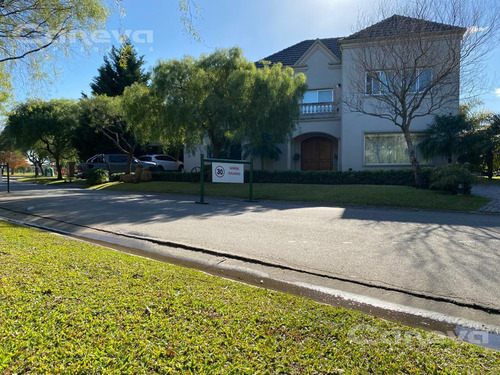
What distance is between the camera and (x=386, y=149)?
67.2 feet

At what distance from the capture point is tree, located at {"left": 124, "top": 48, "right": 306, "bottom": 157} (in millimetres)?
16922

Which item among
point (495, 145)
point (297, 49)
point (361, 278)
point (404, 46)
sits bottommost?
point (361, 278)

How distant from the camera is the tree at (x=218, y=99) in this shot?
16922 millimetres

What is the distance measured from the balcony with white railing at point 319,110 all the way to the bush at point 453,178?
912 centimetres

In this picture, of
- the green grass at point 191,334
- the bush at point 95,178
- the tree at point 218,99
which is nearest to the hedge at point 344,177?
the tree at point 218,99

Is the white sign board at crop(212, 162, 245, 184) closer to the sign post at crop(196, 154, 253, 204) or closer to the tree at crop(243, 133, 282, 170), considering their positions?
the sign post at crop(196, 154, 253, 204)

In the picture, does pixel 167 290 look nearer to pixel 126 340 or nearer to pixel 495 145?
pixel 126 340

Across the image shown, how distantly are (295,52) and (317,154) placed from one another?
29.0ft

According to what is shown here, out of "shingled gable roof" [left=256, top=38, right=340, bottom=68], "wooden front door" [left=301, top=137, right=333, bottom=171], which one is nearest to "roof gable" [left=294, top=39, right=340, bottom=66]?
"shingled gable roof" [left=256, top=38, right=340, bottom=68]

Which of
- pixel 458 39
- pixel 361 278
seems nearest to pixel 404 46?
pixel 458 39

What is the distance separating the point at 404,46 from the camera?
14.6 metres

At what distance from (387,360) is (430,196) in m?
12.2

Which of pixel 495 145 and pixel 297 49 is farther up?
→ pixel 297 49

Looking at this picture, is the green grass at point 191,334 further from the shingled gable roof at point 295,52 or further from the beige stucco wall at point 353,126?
the shingled gable roof at point 295,52
